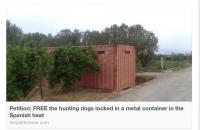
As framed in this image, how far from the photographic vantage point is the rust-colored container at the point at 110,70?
8.24 m

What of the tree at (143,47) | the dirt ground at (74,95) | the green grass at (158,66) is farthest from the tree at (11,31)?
the green grass at (158,66)

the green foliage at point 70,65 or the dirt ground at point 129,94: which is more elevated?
the green foliage at point 70,65

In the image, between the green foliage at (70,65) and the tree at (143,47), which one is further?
the tree at (143,47)

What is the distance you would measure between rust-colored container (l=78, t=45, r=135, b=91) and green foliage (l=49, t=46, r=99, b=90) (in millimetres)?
173

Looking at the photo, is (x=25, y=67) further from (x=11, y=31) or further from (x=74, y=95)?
(x=74, y=95)

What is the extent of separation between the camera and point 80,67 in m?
8.43

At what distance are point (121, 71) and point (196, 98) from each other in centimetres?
442

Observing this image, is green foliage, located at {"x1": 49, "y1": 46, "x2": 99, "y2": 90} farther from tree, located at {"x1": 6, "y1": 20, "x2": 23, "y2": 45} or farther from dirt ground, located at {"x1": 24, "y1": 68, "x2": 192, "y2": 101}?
tree, located at {"x1": 6, "y1": 20, "x2": 23, "y2": 45}

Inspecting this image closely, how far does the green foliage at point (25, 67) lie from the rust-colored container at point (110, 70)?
1.52 meters

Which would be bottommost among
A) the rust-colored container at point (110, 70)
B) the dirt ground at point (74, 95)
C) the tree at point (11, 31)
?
the dirt ground at point (74, 95)

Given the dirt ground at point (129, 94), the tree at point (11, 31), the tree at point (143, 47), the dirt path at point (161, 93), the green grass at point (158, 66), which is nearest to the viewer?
the tree at point (11, 31)

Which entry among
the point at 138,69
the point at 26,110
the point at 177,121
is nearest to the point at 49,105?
the point at 26,110

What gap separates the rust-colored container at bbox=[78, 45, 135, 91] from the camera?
825 centimetres

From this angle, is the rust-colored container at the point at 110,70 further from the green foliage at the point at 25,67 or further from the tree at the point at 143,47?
the green foliage at the point at 25,67
